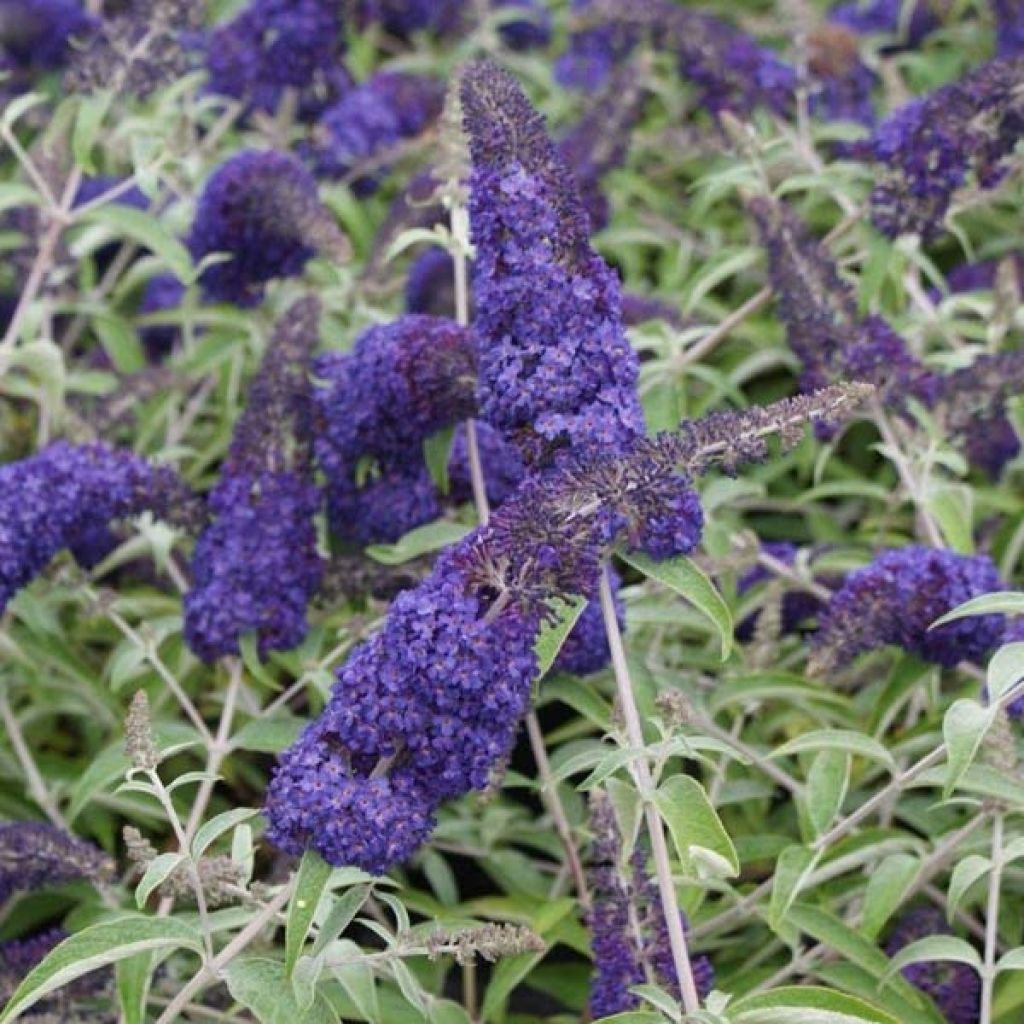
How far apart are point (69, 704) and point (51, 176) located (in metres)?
1.28

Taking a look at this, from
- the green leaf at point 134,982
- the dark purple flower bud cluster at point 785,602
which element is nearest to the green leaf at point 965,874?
the dark purple flower bud cluster at point 785,602

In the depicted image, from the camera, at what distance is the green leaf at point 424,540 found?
3.40 m

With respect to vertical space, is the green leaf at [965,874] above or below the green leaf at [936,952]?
above

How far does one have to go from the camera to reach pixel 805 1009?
2629mm

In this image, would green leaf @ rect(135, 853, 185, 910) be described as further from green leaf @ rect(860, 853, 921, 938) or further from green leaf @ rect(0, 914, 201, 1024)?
green leaf @ rect(860, 853, 921, 938)

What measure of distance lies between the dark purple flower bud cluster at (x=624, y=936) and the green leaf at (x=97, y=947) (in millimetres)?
670

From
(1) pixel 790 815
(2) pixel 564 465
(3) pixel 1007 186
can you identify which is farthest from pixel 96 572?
(3) pixel 1007 186

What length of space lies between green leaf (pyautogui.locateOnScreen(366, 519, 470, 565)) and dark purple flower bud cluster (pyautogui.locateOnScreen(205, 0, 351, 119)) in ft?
6.79

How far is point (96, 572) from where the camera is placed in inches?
169

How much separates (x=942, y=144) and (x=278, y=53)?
2.12 m

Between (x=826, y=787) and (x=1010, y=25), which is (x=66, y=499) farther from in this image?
(x=1010, y=25)

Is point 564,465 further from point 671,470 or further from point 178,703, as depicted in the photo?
point 178,703

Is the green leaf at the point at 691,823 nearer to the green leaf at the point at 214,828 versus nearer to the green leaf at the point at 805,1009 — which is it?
the green leaf at the point at 805,1009

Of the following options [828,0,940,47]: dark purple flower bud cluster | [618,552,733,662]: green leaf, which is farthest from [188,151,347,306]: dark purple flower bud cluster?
[828,0,940,47]: dark purple flower bud cluster
